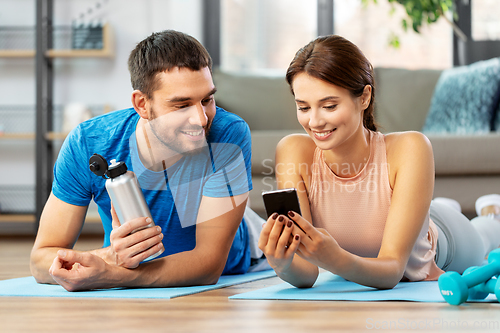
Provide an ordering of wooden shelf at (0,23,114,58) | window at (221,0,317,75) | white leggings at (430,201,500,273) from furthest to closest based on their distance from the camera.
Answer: window at (221,0,317,75), wooden shelf at (0,23,114,58), white leggings at (430,201,500,273)

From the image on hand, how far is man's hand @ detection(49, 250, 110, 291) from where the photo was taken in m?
0.96

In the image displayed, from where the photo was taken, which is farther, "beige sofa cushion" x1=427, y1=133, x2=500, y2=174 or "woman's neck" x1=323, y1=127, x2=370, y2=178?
"beige sofa cushion" x1=427, y1=133, x2=500, y2=174

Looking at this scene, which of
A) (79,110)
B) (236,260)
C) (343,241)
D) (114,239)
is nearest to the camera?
(114,239)

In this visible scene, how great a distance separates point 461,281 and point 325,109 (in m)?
0.38

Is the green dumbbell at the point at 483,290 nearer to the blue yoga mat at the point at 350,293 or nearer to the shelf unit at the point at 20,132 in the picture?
the blue yoga mat at the point at 350,293

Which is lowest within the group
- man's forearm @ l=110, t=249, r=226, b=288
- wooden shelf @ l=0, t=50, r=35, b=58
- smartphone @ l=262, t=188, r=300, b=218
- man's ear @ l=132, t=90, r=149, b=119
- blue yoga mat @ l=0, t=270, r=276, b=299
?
blue yoga mat @ l=0, t=270, r=276, b=299

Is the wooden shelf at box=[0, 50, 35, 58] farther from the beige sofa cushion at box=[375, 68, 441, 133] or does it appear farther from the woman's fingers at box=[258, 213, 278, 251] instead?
the woman's fingers at box=[258, 213, 278, 251]

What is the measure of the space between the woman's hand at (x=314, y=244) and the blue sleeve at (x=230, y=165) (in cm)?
28

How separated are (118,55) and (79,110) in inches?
15.1

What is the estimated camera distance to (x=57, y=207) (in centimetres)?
111

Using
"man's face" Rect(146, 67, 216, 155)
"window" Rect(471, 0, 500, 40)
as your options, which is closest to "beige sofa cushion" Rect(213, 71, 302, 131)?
"window" Rect(471, 0, 500, 40)

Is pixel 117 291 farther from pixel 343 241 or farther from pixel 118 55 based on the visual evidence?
pixel 118 55

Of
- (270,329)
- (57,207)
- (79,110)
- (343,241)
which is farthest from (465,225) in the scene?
(79,110)

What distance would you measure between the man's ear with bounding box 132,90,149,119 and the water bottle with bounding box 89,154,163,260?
19 cm
